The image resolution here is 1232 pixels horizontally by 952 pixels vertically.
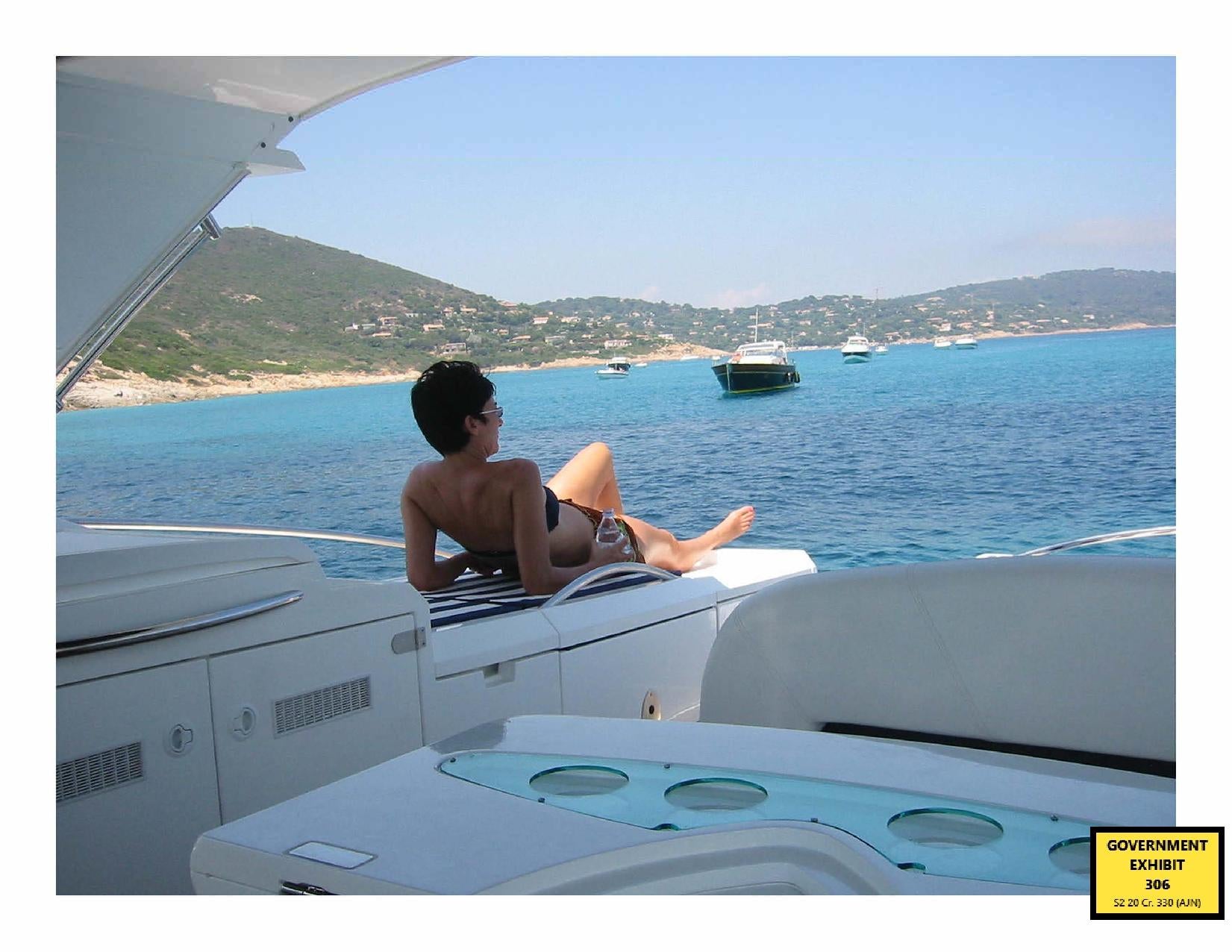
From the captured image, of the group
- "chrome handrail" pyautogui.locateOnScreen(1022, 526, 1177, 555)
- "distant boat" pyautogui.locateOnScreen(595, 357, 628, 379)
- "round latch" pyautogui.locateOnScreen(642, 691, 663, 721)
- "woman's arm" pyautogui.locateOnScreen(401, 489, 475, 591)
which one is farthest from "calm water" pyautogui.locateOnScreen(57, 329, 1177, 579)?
"chrome handrail" pyautogui.locateOnScreen(1022, 526, 1177, 555)

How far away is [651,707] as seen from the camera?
249cm

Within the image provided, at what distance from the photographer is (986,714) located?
153 cm

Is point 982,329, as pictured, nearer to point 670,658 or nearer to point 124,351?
point 124,351

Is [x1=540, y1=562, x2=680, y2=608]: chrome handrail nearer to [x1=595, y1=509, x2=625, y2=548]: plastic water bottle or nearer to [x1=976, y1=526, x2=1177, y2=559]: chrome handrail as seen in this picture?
[x1=595, y1=509, x2=625, y2=548]: plastic water bottle

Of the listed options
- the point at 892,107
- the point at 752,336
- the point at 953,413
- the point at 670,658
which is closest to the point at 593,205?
the point at 752,336

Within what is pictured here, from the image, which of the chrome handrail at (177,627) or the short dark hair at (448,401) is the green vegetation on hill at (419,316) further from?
the chrome handrail at (177,627)

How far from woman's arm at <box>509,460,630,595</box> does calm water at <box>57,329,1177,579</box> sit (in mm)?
12422

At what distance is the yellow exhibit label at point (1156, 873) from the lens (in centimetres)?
80

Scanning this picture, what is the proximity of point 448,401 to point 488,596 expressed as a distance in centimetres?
52

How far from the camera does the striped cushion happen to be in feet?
7.54

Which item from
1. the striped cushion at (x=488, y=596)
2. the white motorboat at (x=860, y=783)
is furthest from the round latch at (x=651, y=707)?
the white motorboat at (x=860, y=783)

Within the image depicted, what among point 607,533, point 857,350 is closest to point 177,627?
point 607,533

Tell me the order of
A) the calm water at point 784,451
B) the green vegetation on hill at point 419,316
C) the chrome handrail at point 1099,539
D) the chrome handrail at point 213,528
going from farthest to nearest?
1. the green vegetation on hill at point 419,316
2. the calm water at point 784,451
3. the chrome handrail at point 213,528
4. the chrome handrail at point 1099,539
